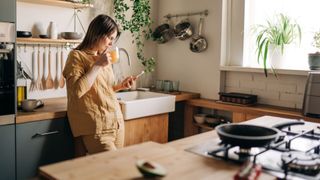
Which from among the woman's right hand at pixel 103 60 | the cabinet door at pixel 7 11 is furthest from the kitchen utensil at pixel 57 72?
the woman's right hand at pixel 103 60

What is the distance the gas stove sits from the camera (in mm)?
1275

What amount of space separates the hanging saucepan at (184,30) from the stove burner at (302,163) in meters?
2.44

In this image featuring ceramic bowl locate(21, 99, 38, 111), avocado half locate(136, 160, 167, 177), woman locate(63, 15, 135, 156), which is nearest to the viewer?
avocado half locate(136, 160, 167, 177)

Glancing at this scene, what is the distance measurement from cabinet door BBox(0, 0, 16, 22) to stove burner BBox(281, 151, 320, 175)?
1844 millimetres

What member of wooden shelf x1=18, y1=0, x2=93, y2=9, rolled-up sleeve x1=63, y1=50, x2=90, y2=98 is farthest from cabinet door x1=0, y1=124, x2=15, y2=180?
wooden shelf x1=18, y1=0, x2=93, y2=9

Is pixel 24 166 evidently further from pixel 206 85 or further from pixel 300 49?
pixel 300 49

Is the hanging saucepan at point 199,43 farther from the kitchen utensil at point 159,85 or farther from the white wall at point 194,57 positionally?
the kitchen utensil at point 159,85

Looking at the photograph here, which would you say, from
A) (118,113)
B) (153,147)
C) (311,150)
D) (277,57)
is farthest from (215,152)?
(277,57)

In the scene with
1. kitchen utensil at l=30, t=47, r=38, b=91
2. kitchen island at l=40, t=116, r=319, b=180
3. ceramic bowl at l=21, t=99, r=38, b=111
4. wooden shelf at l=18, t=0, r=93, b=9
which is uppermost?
wooden shelf at l=18, t=0, r=93, b=9

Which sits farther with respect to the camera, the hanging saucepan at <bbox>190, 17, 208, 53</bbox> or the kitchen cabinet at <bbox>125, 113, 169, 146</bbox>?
the hanging saucepan at <bbox>190, 17, 208, 53</bbox>

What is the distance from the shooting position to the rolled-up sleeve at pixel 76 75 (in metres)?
2.14

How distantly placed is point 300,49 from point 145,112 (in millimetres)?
1475

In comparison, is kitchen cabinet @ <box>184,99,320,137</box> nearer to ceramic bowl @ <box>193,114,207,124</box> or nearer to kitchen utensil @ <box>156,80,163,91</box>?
ceramic bowl @ <box>193,114,207,124</box>

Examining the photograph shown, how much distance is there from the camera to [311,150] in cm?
159
